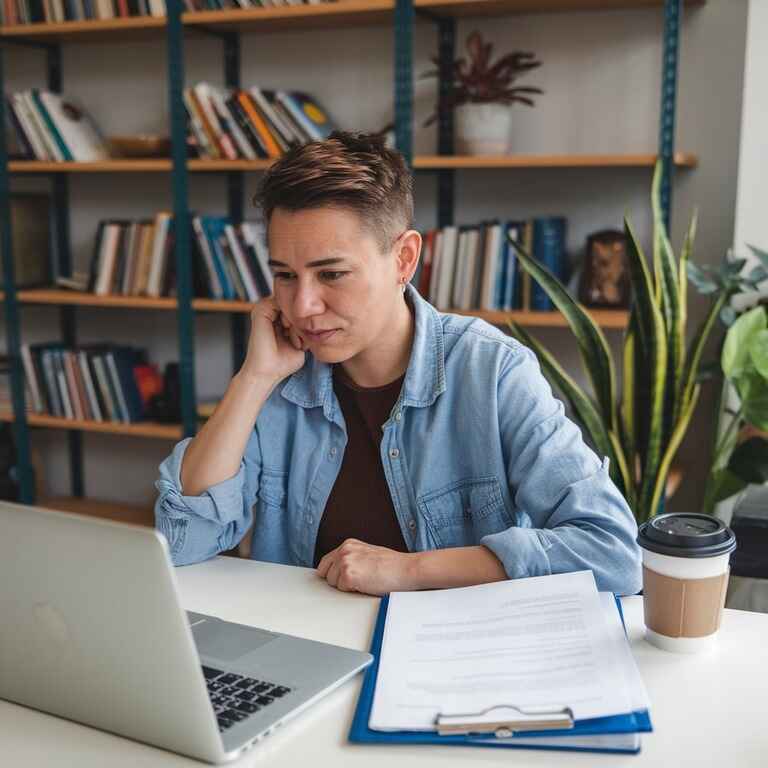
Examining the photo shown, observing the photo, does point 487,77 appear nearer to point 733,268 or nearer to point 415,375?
point 733,268

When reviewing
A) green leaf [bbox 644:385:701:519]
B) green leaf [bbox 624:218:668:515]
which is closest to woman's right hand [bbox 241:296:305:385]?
green leaf [bbox 624:218:668:515]

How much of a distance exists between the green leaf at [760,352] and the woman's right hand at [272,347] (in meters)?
1.22

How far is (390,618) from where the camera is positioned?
112 cm

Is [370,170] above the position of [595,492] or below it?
above

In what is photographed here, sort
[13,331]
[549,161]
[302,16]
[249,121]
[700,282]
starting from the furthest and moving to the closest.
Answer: [13,331], [249,121], [302,16], [549,161], [700,282]

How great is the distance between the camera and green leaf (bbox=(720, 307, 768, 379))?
89.8 inches

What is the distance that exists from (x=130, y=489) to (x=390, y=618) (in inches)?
116

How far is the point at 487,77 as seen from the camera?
286 centimetres

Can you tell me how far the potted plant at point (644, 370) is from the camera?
2.32 m

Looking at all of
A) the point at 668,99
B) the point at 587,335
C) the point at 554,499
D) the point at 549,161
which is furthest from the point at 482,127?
the point at 554,499

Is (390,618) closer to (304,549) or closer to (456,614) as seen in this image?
(456,614)

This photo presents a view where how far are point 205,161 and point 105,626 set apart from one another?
260 centimetres

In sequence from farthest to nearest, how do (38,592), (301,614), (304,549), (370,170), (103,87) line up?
1. (103,87)
2. (304,549)
3. (370,170)
4. (301,614)
5. (38,592)

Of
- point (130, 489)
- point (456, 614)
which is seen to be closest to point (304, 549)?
point (456, 614)
